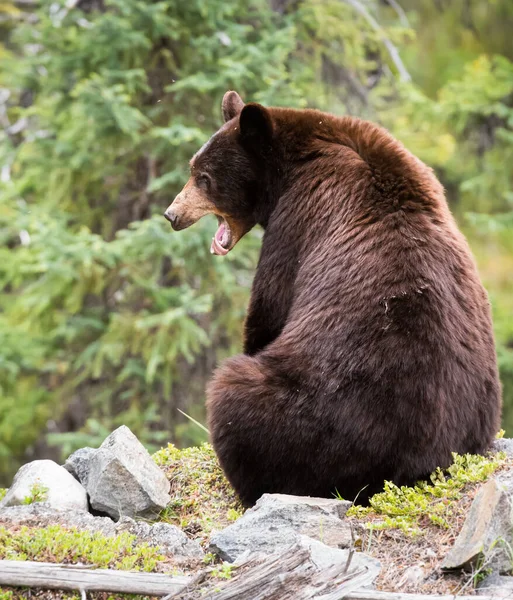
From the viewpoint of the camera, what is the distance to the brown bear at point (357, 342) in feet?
12.5

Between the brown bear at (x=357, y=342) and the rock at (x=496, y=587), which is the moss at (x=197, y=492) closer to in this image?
the brown bear at (x=357, y=342)

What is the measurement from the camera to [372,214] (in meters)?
4.09

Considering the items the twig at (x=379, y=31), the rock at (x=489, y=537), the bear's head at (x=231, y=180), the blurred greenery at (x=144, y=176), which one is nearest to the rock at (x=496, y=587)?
the rock at (x=489, y=537)

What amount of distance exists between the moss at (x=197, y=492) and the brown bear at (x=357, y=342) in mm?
228

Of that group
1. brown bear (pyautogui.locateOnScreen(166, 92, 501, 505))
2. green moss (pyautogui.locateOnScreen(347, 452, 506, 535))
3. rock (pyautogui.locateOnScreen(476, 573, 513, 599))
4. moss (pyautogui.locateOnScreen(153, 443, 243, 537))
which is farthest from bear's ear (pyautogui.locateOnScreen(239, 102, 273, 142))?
rock (pyautogui.locateOnScreen(476, 573, 513, 599))

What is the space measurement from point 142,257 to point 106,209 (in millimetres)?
1454

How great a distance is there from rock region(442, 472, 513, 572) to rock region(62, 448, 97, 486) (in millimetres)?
2066

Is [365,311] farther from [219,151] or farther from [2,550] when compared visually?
[2,550]

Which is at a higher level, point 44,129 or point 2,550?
point 2,550

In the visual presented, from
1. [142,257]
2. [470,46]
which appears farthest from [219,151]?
[470,46]

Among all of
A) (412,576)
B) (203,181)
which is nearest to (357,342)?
(412,576)

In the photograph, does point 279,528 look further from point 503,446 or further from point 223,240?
point 223,240

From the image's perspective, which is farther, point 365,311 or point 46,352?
point 46,352

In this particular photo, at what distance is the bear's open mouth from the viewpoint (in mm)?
4969
